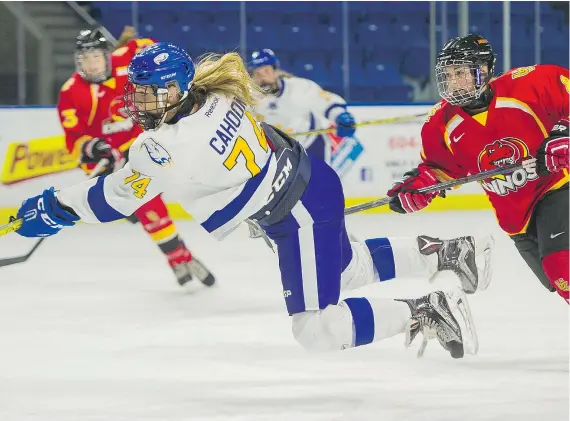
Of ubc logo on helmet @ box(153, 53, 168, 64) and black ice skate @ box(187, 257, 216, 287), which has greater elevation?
ubc logo on helmet @ box(153, 53, 168, 64)

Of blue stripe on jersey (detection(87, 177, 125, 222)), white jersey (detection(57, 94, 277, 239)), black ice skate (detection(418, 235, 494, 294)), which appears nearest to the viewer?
white jersey (detection(57, 94, 277, 239))

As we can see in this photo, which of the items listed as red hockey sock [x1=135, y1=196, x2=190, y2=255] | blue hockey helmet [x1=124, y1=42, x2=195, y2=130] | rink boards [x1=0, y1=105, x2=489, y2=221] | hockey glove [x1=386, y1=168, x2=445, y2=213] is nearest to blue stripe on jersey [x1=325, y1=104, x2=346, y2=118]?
rink boards [x1=0, y1=105, x2=489, y2=221]

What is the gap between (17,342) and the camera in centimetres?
359

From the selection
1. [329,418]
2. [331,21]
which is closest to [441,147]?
[329,418]

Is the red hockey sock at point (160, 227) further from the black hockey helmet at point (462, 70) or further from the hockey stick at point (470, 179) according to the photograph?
the black hockey helmet at point (462, 70)

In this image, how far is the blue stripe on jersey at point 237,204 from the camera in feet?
8.70

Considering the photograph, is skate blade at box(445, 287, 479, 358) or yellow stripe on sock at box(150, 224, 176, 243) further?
yellow stripe on sock at box(150, 224, 176, 243)

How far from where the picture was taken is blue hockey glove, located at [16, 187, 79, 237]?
2.69 meters

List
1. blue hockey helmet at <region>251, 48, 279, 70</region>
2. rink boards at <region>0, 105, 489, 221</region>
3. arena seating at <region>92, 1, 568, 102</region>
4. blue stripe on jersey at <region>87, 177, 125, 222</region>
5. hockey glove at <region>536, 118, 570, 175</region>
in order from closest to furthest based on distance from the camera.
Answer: blue stripe on jersey at <region>87, 177, 125, 222</region>
hockey glove at <region>536, 118, 570, 175</region>
blue hockey helmet at <region>251, 48, 279, 70</region>
rink boards at <region>0, 105, 489, 221</region>
arena seating at <region>92, 1, 568, 102</region>

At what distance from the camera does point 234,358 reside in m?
3.30

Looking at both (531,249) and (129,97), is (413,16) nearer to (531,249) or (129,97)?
(531,249)

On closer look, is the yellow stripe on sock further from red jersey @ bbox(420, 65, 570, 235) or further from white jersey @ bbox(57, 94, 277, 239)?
white jersey @ bbox(57, 94, 277, 239)

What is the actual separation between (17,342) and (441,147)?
5.05 ft

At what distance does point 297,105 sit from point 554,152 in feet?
11.0
